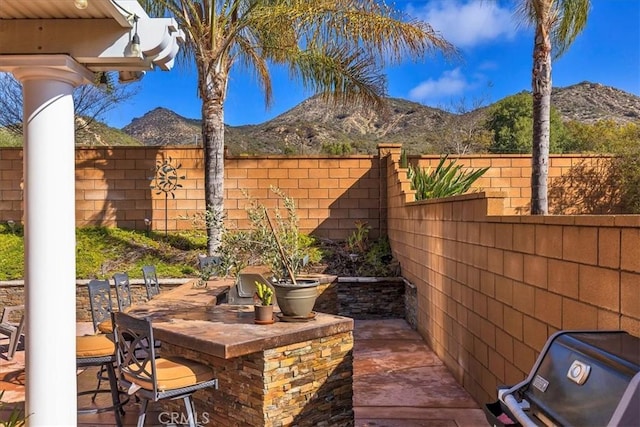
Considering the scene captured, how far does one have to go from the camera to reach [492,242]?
400 centimetres

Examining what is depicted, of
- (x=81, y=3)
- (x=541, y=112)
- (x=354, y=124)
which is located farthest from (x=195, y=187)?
(x=354, y=124)

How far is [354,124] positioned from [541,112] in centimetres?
1873

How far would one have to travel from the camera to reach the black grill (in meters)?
1.52

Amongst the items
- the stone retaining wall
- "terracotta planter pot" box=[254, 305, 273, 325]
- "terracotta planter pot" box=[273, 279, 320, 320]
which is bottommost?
the stone retaining wall

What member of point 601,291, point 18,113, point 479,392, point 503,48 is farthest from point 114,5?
point 503,48

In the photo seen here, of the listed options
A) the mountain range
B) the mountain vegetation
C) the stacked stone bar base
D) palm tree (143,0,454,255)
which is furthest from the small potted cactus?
the mountain range

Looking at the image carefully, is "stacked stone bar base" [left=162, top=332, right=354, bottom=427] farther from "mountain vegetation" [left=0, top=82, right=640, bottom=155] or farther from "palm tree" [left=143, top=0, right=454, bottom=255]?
"mountain vegetation" [left=0, top=82, right=640, bottom=155]

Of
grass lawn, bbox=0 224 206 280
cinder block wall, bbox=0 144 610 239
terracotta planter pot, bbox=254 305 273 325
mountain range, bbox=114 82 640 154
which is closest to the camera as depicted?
terracotta planter pot, bbox=254 305 273 325

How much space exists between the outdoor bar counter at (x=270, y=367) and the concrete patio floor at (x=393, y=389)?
57 centimetres

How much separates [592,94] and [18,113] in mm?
25753

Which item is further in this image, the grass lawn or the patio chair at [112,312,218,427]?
the grass lawn

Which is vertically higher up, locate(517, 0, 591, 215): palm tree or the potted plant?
locate(517, 0, 591, 215): palm tree

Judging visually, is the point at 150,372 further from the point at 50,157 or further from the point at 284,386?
the point at 50,157

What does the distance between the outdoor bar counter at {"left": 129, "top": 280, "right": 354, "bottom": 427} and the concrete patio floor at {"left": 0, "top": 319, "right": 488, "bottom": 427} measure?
569 millimetres
